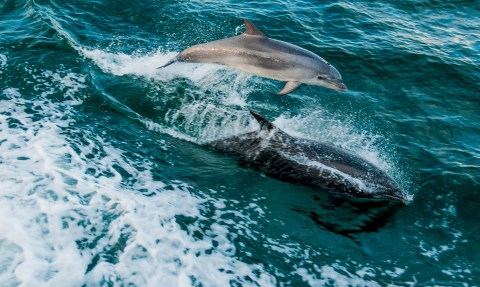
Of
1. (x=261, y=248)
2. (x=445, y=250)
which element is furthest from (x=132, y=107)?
(x=445, y=250)

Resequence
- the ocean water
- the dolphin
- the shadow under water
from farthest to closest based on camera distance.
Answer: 1. the dolphin
2. the shadow under water
3. the ocean water

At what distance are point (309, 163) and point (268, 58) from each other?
301 centimetres

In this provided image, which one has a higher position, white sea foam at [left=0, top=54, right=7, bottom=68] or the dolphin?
the dolphin

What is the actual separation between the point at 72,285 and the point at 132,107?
6467 mm

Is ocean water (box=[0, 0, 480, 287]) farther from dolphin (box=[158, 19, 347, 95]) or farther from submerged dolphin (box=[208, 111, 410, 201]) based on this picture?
dolphin (box=[158, 19, 347, 95])

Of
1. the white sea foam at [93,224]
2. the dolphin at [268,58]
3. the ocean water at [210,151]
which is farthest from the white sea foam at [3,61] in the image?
the dolphin at [268,58]

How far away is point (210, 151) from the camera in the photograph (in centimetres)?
1133

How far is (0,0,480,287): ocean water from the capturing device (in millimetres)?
8172

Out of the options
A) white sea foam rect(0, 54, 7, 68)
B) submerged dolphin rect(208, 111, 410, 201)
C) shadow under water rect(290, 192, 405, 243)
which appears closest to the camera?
shadow under water rect(290, 192, 405, 243)

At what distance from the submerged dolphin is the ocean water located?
0.91 ft

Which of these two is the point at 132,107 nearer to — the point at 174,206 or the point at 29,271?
the point at 174,206

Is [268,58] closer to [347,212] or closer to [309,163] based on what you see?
[309,163]

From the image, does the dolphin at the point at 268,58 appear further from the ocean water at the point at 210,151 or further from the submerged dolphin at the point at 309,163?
the submerged dolphin at the point at 309,163

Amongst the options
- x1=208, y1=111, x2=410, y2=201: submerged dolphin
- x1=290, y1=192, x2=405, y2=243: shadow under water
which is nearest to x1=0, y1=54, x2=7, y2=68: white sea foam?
x1=208, y1=111, x2=410, y2=201: submerged dolphin
